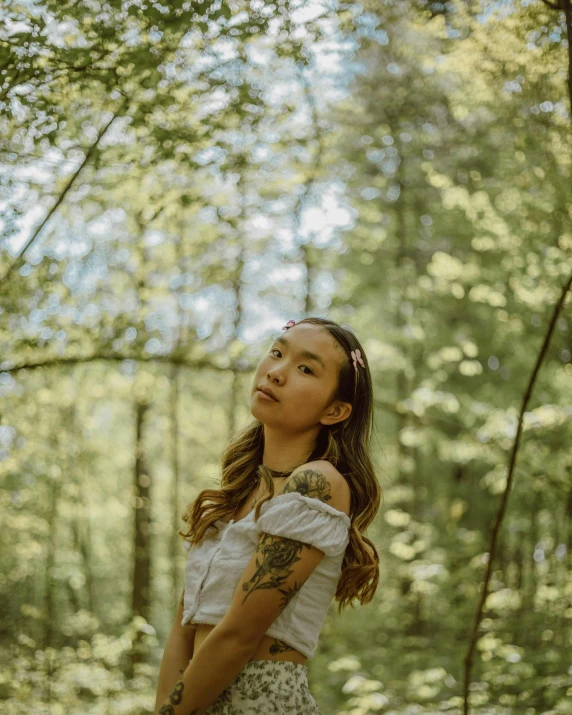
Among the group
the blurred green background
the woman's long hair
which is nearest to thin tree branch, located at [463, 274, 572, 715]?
the blurred green background

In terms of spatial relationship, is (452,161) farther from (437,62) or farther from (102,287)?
(102,287)

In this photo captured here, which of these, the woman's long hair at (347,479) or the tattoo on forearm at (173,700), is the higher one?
the woman's long hair at (347,479)

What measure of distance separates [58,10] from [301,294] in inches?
343

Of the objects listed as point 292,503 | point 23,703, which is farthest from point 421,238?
point 292,503

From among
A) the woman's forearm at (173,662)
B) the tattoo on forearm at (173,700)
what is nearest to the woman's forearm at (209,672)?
the tattoo on forearm at (173,700)

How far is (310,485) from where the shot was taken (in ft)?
5.37

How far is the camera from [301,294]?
436 inches

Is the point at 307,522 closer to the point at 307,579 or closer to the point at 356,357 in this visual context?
the point at 307,579

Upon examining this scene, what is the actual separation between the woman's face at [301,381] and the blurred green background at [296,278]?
0.88m

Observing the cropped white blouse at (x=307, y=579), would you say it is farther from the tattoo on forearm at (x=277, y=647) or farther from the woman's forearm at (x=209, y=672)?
the woman's forearm at (x=209, y=672)

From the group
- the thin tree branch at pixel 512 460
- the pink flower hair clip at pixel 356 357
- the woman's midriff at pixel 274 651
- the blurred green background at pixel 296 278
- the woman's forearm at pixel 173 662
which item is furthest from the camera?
the blurred green background at pixel 296 278

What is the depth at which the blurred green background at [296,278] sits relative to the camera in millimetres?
2934

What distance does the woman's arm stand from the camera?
69.7 inches

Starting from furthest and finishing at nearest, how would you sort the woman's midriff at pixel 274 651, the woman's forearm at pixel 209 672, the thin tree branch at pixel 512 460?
1. the thin tree branch at pixel 512 460
2. the woman's midriff at pixel 274 651
3. the woman's forearm at pixel 209 672
